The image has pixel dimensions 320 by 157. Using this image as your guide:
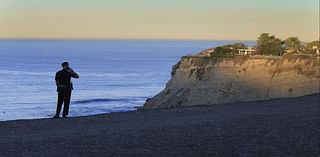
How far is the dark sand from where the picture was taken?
35.0 ft

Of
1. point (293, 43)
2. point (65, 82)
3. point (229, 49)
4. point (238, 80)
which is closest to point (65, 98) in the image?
point (65, 82)

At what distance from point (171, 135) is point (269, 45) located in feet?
176

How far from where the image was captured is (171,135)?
12.7m

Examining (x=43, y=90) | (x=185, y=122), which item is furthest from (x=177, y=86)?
(x=185, y=122)

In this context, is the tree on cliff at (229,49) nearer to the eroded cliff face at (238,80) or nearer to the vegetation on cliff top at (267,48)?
the vegetation on cliff top at (267,48)

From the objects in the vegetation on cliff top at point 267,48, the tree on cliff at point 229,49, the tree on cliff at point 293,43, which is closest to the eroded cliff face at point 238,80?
the vegetation on cliff top at point 267,48

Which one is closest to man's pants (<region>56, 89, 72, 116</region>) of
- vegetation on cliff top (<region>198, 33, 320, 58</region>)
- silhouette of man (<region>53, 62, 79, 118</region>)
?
silhouette of man (<region>53, 62, 79, 118</region>)

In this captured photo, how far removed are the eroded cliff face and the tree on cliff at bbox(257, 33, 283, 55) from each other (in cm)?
1141

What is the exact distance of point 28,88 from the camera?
6138 centimetres

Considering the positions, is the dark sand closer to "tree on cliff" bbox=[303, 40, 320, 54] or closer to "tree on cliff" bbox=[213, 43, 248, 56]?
"tree on cliff" bbox=[303, 40, 320, 54]

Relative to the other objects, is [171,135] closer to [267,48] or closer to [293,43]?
[267,48]

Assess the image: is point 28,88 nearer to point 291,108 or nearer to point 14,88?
point 14,88

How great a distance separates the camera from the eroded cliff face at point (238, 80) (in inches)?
1865

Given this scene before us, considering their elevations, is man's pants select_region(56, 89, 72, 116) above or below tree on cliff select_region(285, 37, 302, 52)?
below
